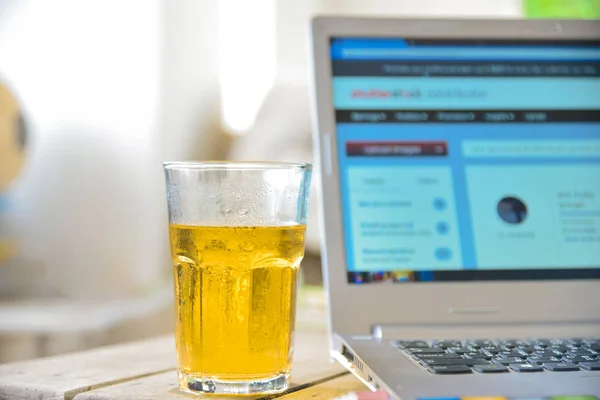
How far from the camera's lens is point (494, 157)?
2.70 feet

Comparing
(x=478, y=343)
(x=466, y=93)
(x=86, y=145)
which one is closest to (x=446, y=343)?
(x=478, y=343)

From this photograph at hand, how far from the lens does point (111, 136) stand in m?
2.43

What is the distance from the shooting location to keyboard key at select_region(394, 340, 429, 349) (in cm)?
66

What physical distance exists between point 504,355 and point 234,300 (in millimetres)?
219

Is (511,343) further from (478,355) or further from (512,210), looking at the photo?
(512,210)

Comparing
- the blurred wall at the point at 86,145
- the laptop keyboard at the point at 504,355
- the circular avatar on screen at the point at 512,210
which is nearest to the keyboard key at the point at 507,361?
the laptop keyboard at the point at 504,355

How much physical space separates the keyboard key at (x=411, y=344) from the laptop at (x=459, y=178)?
0.07ft

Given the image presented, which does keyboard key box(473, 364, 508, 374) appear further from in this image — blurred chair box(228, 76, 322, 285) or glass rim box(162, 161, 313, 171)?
blurred chair box(228, 76, 322, 285)

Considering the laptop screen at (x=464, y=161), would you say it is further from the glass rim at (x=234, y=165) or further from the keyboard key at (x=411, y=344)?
the glass rim at (x=234, y=165)

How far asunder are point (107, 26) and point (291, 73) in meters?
0.89

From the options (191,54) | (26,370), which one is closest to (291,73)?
(191,54)

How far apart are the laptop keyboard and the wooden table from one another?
0.07 meters

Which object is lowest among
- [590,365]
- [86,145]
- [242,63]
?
[590,365]

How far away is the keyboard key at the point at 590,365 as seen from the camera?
0.58 m
